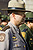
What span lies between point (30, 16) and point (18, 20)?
2301mm

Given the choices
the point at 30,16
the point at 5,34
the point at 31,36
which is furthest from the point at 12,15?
the point at 30,16

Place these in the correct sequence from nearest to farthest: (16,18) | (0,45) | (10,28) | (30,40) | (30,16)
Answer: (0,45) < (10,28) < (16,18) < (30,40) < (30,16)

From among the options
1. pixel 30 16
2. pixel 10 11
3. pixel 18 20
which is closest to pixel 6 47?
pixel 18 20

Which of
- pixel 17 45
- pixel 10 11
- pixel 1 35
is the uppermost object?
pixel 10 11

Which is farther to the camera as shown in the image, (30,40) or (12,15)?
(30,40)

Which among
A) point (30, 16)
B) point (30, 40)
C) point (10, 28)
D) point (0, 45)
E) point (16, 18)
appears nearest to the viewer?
point (0, 45)

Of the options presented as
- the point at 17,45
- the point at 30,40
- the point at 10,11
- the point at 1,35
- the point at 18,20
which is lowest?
the point at 30,40

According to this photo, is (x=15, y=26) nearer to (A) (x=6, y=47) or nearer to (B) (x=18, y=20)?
(B) (x=18, y=20)

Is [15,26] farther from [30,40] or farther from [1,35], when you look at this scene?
[30,40]

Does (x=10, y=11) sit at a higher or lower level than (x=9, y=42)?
higher

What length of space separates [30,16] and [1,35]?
2587 millimetres

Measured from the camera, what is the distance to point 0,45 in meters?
1.39

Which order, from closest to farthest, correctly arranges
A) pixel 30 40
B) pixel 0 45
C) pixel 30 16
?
pixel 0 45 → pixel 30 40 → pixel 30 16

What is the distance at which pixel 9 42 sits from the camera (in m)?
1.44
